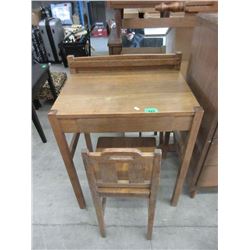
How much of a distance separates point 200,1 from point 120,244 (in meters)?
1.32

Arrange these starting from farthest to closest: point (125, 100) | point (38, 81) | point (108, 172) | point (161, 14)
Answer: point (38, 81) < point (161, 14) < point (125, 100) < point (108, 172)

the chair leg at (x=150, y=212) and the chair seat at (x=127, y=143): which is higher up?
the chair seat at (x=127, y=143)

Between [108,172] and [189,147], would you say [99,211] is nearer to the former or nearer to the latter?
[108,172]

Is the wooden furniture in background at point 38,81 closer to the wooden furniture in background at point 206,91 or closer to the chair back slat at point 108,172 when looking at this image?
the chair back slat at point 108,172

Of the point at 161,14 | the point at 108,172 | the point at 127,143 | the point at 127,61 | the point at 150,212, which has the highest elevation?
the point at 161,14

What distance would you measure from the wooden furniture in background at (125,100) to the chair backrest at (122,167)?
189 millimetres

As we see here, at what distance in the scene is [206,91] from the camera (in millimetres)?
1000

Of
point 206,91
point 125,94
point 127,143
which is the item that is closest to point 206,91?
point 206,91

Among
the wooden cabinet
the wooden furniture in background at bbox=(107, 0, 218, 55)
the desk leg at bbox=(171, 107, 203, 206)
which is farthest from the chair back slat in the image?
the wooden furniture in background at bbox=(107, 0, 218, 55)

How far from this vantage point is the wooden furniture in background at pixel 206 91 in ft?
3.00

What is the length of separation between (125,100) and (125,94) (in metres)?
0.05

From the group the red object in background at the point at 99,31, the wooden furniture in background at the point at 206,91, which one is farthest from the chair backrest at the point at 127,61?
the red object in background at the point at 99,31

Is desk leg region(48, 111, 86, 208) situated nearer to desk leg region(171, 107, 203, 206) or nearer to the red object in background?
desk leg region(171, 107, 203, 206)
